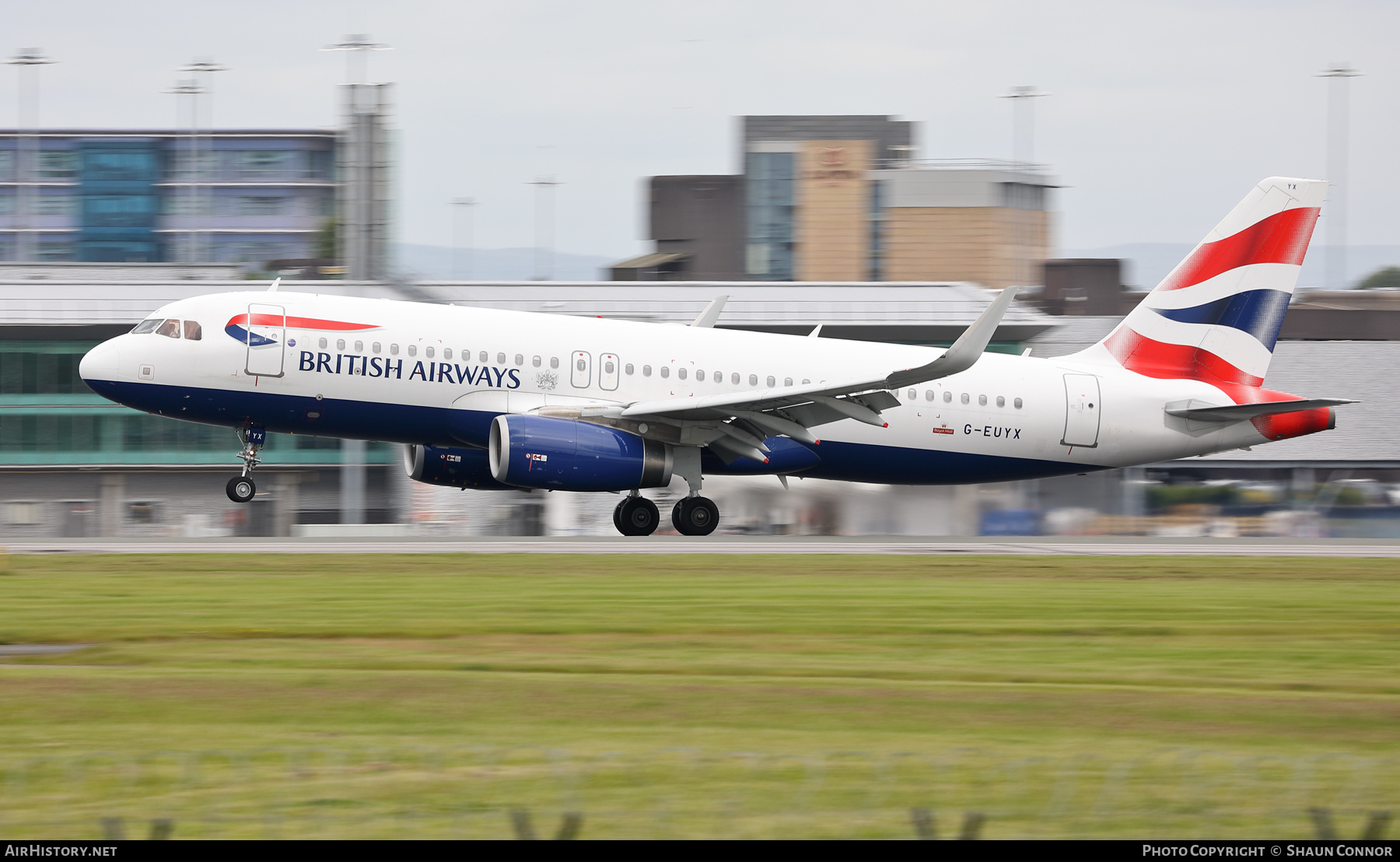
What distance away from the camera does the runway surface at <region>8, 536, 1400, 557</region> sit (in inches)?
912

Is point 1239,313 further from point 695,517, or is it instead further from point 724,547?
point 724,547

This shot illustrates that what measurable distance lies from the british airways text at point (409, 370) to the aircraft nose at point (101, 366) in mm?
3325

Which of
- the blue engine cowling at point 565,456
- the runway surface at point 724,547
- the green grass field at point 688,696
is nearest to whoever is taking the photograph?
the green grass field at point 688,696

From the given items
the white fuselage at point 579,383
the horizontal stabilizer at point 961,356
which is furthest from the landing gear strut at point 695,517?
the horizontal stabilizer at point 961,356

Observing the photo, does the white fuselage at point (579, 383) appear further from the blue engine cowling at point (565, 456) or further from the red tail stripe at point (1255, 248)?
the red tail stripe at point (1255, 248)

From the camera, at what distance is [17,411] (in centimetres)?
4206

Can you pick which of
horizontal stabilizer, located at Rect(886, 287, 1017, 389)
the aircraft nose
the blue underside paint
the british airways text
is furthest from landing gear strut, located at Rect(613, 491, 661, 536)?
the aircraft nose

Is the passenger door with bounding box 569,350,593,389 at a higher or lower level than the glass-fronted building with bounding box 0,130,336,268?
lower

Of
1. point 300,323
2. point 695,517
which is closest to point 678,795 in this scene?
point 695,517

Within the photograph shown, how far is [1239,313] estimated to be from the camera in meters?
29.5

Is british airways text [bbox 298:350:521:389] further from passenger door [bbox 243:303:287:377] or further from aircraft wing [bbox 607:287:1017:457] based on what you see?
aircraft wing [bbox 607:287:1017:457]

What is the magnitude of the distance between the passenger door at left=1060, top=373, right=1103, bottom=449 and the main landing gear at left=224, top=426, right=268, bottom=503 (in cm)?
1544

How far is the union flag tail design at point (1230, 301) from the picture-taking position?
2939cm

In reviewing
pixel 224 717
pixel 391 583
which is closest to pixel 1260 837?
pixel 224 717
